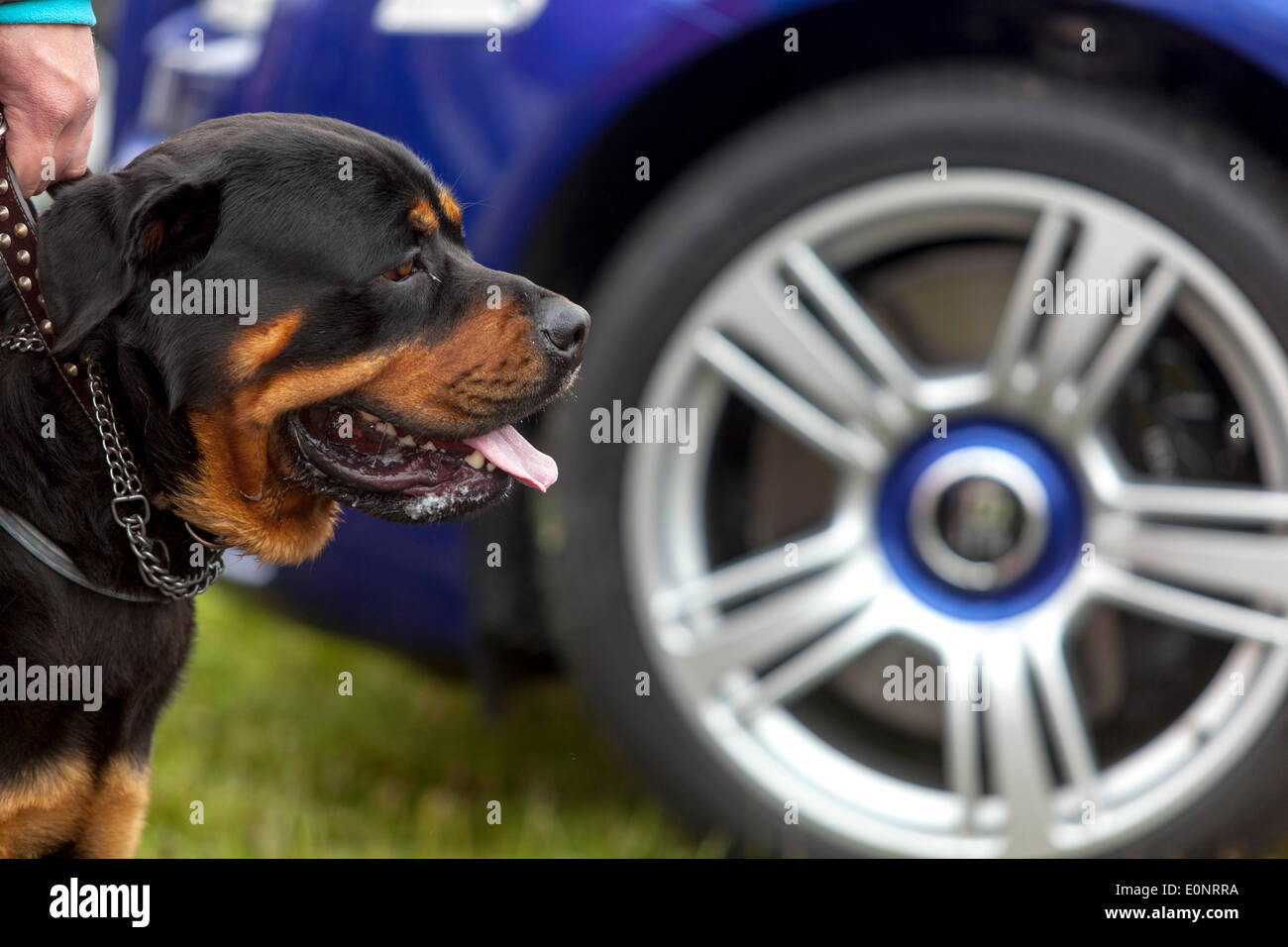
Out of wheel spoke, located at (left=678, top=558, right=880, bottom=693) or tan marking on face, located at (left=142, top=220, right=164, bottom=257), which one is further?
wheel spoke, located at (left=678, top=558, right=880, bottom=693)

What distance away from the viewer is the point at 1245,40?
274cm

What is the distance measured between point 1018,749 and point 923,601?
35 centimetres

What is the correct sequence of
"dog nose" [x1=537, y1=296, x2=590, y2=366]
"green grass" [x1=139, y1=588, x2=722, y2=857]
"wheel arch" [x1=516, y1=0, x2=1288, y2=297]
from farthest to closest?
"green grass" [x1=139, y1=588, x2=722, y2=857] → "wheel arch" [x1=516, y1=0, x2=1288, y2=297] → "dog nose" [x1=537, y1=296, x2=590, y2=366]

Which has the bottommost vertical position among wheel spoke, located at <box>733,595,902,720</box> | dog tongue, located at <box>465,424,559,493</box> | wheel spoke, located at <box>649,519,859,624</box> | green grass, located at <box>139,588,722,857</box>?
green grass, located at <box>139,588,722,857</box>

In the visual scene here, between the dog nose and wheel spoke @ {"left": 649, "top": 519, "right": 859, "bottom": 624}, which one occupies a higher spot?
the dog nose

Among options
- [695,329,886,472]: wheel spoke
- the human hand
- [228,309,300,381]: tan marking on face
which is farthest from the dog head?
[695,329,886,472]: wheel spoke

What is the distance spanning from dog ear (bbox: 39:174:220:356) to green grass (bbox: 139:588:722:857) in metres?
0.93

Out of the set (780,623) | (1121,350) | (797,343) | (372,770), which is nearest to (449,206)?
(797,343)

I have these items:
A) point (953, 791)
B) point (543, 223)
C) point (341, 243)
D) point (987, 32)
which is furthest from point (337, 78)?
point (953, 791)

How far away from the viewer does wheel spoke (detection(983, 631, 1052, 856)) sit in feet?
9.50

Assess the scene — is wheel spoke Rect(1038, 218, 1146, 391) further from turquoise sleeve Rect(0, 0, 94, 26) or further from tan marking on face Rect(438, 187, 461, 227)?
turquoise sleeve Rect(0, 0, 94, 26)

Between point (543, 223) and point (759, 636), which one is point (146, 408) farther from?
point (759, 636)

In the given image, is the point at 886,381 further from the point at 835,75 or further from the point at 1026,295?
the point at 835,75

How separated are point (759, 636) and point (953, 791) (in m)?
0.52
